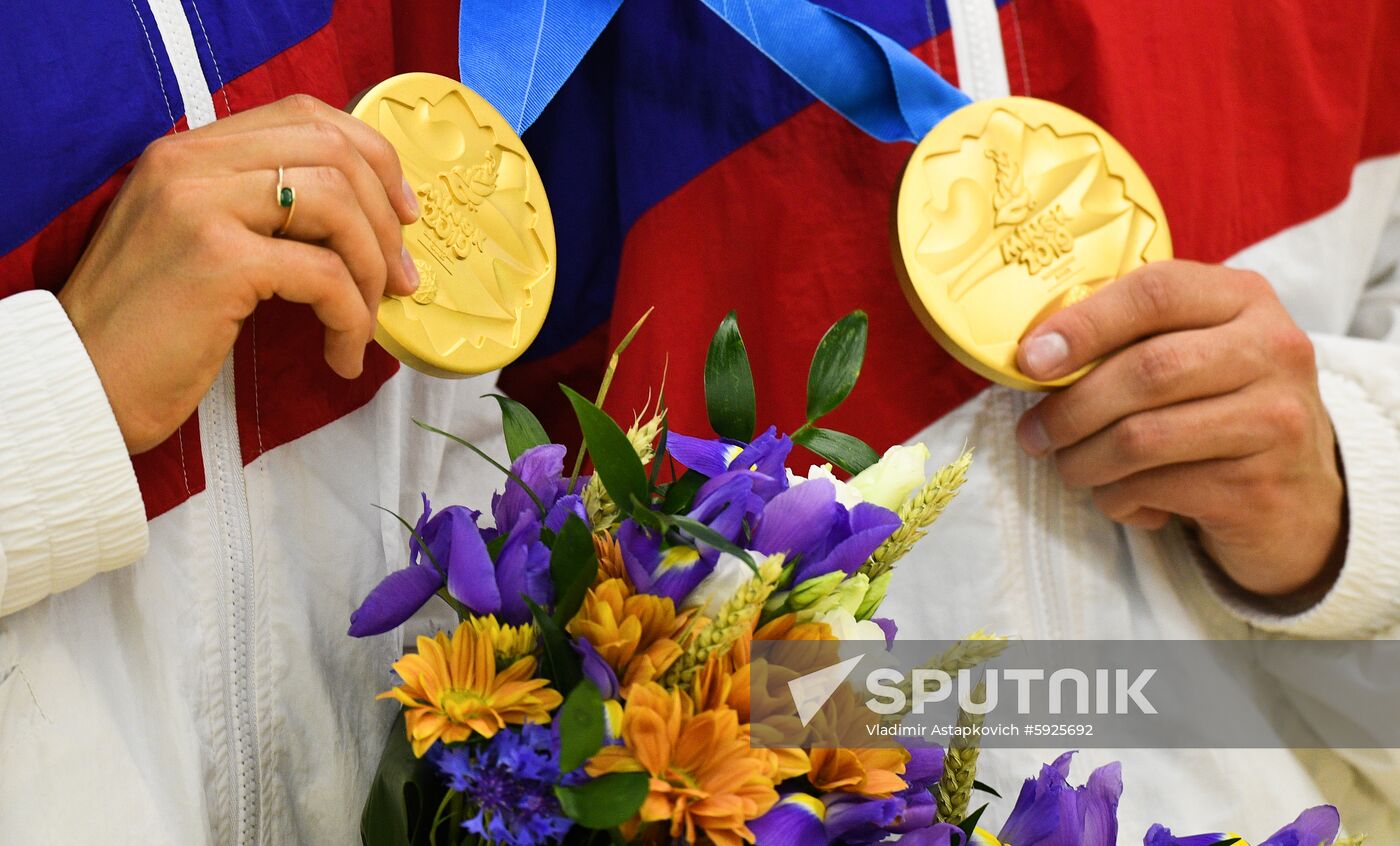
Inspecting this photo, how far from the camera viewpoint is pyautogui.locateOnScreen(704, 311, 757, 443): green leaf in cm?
57

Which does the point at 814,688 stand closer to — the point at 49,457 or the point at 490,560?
the point at 490,560

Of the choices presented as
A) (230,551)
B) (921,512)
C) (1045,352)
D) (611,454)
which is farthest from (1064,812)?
(230,551)

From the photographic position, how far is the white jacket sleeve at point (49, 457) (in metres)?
0.52

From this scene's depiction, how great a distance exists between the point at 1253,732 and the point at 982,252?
0.45m

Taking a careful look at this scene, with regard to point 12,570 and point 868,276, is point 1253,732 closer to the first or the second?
point 868,276

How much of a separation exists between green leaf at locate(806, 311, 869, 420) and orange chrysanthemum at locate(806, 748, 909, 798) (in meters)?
0.17

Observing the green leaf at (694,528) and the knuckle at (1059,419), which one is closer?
Result: the green leaf at (694,528)

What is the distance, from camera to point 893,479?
0.54 m

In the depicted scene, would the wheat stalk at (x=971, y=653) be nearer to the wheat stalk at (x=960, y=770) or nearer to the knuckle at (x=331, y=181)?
the wheat stalk at (x=960, y=770)

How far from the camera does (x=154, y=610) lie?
619 mm

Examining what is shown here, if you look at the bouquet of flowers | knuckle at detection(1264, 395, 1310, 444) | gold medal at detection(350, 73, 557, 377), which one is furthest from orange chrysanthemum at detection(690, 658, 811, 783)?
knuckle at detection(1264, 395, 1310, 444)

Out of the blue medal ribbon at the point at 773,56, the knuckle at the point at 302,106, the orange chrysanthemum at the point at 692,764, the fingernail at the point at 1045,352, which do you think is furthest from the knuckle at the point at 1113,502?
the knuckle at the point at 302,106

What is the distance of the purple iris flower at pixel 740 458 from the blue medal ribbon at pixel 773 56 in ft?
1.15

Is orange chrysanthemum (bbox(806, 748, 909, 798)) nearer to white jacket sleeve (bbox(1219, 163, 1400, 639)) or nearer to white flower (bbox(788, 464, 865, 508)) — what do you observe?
white flower (bbox(788, 464, 865, 508))
